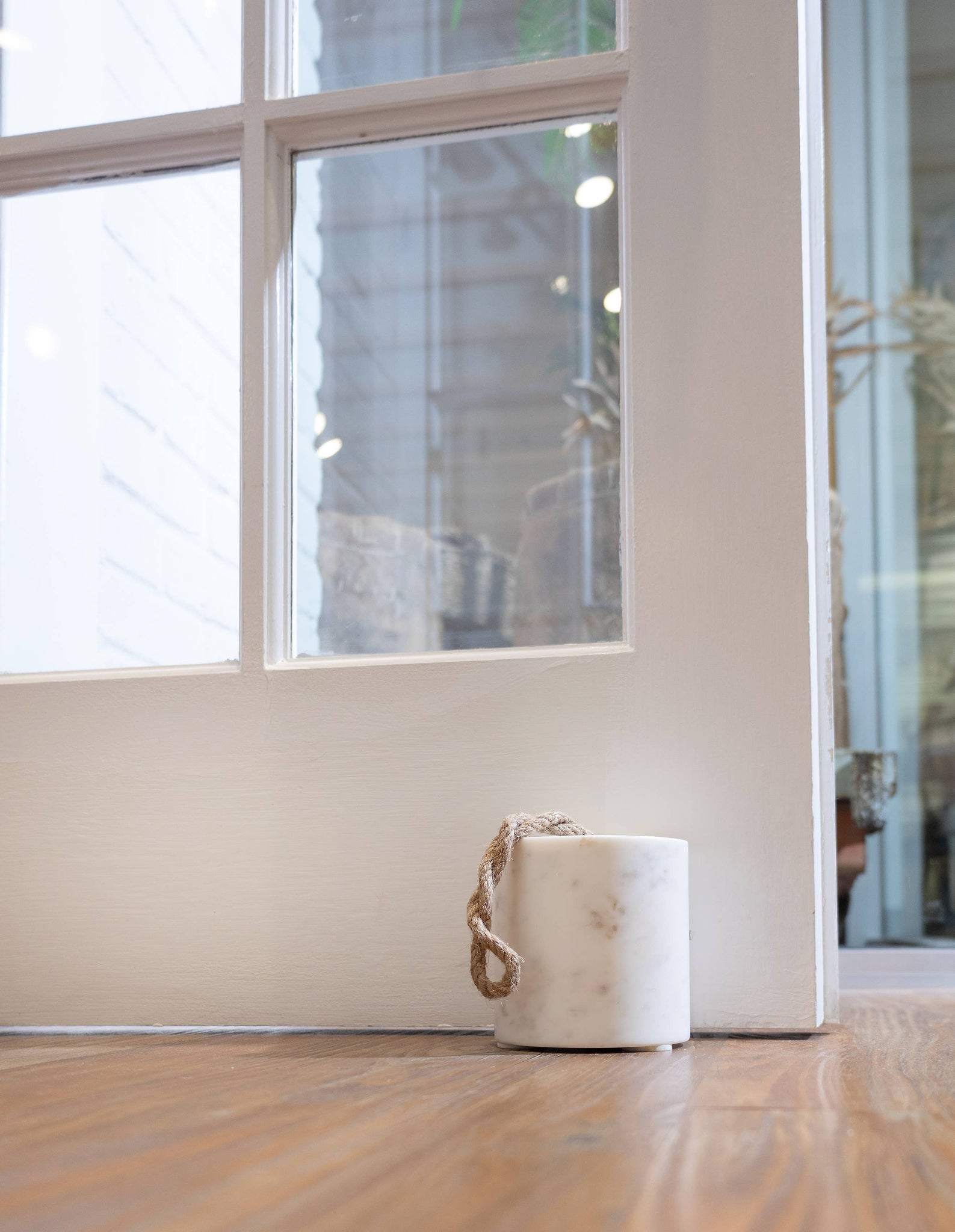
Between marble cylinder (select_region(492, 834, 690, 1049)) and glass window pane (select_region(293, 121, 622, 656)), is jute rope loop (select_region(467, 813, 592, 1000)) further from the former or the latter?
glass window pane (select_region(293, 121, 622, 656))

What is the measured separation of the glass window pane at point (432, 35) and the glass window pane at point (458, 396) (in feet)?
0.21

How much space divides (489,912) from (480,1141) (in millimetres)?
344

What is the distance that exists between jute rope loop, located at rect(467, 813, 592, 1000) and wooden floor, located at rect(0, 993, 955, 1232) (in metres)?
0.04

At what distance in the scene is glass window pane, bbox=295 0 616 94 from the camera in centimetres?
110

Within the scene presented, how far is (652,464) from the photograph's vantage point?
3.29ft

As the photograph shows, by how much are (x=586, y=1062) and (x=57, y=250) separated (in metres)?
0.87

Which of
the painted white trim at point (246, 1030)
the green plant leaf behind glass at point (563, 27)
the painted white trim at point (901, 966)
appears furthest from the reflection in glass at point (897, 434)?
the painted white trim at point (246, 1030)

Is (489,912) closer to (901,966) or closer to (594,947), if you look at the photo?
(594,947)

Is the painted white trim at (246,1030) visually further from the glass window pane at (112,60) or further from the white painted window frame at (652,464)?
the glass window pane at (112,60)

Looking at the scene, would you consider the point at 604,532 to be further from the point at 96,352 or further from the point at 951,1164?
the point at 951,1164

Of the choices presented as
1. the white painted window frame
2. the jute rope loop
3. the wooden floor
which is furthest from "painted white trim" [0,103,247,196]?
the wooden floor

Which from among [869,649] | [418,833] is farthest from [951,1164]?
[869,649]

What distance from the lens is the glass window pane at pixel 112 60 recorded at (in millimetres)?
1155

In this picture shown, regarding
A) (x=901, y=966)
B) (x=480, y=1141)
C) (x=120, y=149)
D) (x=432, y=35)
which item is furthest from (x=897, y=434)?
(x=480, y=1141)
